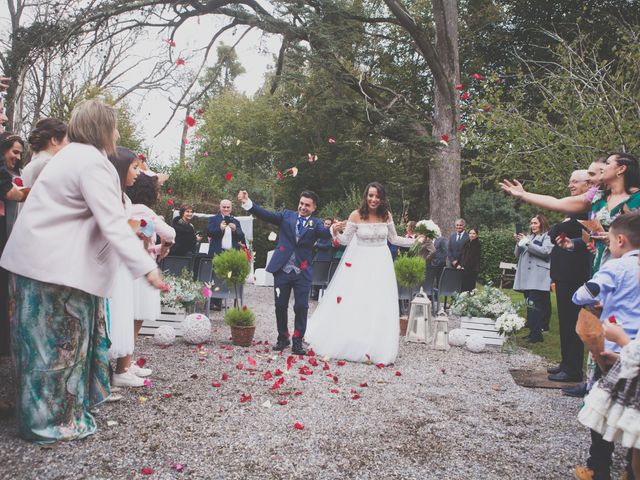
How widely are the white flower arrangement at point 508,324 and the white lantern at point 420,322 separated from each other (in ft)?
3.28

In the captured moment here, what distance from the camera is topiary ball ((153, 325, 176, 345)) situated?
6.59 metres

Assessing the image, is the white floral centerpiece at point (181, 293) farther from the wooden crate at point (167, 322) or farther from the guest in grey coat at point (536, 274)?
the guest in grey coat at point (536, 274)

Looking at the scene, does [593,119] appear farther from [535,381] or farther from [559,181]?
[535,381]

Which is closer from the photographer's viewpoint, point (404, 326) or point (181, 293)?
point (181, 293)

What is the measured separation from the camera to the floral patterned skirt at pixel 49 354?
3209 millimetres

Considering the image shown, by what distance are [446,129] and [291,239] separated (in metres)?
9.77

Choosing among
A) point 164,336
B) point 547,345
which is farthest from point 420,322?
point 164,336

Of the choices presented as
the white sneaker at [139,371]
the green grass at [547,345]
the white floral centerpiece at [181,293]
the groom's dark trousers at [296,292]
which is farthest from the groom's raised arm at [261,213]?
the green grass at [547,345]

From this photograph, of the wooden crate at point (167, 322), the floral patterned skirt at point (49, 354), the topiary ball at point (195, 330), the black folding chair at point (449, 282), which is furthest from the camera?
the black folding chair at point (449, 282)

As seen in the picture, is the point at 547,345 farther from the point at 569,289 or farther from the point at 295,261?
the point at 295,261

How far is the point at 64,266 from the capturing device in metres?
3.13

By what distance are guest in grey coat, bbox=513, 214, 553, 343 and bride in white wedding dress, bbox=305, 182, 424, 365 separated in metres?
3.07

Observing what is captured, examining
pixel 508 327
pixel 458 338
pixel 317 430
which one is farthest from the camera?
pixel 458 338

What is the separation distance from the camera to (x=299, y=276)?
664cm
